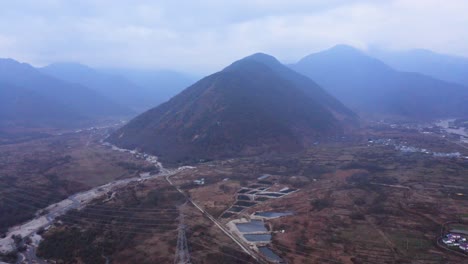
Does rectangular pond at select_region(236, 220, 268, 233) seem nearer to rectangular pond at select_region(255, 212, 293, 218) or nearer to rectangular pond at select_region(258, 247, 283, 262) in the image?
rectangular pond at select_region(255, 212, 293, 218)

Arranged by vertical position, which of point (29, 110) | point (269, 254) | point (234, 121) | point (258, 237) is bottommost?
point (269, 254)

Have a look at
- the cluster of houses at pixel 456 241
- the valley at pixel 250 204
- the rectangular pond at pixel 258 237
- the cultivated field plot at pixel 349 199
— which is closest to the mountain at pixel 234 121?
the valley at pixel 250 204

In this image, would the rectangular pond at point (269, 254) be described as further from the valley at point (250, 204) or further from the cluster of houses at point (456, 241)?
the cluster of houses at point (456, 241)

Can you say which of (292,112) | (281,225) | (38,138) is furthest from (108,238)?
(38,138)

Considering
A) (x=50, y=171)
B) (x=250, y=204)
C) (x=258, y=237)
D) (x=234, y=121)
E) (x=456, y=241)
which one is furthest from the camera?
(x=234, y=121)

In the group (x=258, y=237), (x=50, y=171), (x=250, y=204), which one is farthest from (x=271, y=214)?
(x=50, y=171)

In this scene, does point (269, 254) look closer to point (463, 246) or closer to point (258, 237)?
point (258, 237)
